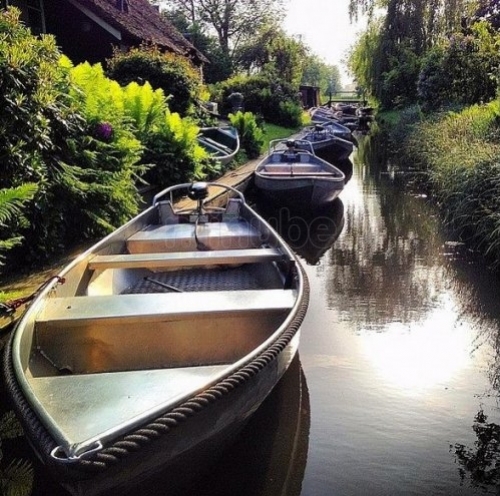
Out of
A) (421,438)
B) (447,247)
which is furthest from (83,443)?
(447,247)

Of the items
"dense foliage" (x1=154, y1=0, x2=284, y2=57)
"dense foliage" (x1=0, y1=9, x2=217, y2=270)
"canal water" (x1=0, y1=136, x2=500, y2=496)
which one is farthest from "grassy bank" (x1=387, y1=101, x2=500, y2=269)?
"dense foliage" (x1=154, y1=0, x2=284, y2=57)

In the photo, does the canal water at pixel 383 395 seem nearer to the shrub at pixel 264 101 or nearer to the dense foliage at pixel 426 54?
the dense foliage at pixel 426 54

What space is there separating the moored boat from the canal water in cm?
32

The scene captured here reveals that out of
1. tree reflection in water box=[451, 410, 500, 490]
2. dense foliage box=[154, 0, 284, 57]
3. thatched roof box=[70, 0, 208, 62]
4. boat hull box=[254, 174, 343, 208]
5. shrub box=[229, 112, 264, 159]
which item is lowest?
tree reflection in water box=[451, 410, 500, 490]

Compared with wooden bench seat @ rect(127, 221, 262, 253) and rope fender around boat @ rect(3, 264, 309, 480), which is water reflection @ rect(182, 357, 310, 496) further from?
wooden bench seat @ rect(127, 221, 262, 253)

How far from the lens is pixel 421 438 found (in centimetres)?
360

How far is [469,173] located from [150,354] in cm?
615

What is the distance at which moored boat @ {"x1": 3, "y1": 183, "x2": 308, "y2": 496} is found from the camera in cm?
210

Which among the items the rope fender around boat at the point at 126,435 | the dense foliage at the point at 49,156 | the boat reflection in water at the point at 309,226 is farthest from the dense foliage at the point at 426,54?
the rope fender around boat at the point at 126,435

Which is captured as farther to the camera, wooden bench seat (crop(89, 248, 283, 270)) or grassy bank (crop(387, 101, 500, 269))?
grassy bank (crop(387, 101, 500, 269))

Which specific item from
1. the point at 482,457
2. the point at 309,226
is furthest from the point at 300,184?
the point at 482,457

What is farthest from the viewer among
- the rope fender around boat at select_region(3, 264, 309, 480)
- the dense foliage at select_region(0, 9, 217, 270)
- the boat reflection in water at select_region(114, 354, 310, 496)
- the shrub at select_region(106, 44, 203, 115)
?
the shrub at select_region(106, 44, 203, 115)

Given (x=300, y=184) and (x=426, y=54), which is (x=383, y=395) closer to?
(x=300, y=184)

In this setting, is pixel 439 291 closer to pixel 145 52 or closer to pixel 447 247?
pixel 447 247
